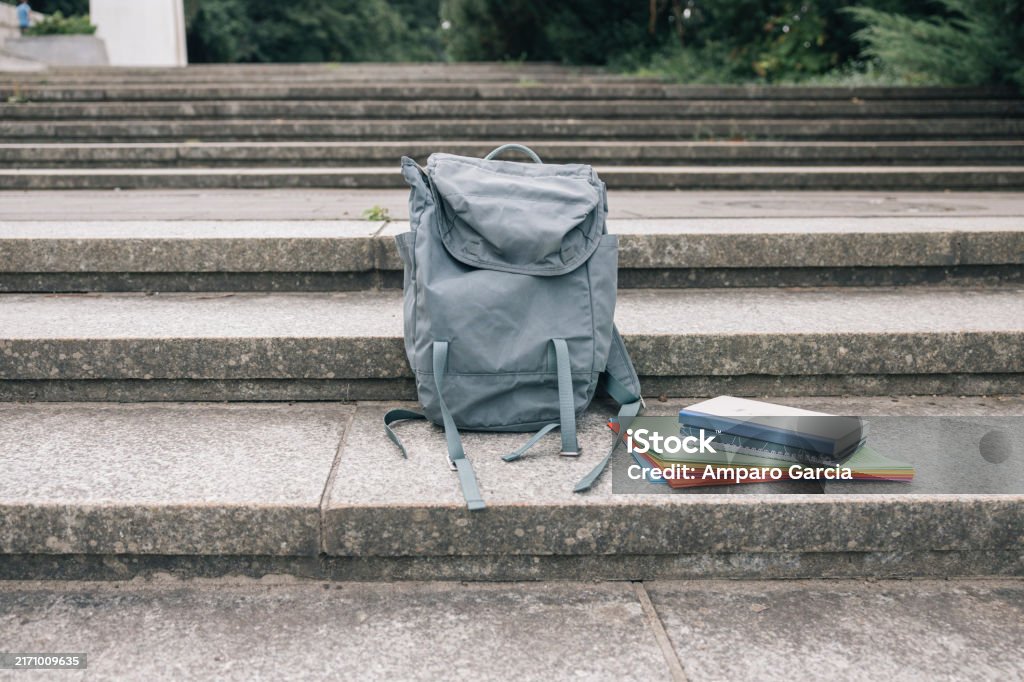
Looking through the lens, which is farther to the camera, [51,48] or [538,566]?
[51,48]

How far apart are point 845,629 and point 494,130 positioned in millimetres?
5391

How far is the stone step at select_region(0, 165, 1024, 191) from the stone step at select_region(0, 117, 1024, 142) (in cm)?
152

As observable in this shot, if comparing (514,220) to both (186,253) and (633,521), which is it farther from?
(186,253)

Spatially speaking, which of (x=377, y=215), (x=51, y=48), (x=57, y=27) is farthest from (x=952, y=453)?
(x=57, y=27)

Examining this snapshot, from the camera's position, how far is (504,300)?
2.10 metres

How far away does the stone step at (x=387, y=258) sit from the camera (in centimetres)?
293

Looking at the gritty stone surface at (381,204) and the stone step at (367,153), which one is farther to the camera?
the stone step at (367,153)

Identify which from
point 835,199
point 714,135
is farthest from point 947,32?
point 835,199

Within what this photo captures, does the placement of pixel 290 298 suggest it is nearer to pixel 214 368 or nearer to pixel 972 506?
pixel 214 368

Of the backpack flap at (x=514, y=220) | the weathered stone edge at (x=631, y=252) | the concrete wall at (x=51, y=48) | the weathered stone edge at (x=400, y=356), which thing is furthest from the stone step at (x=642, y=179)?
the concrete wall at (x=51, y=48)

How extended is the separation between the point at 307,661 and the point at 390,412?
2.54 ft

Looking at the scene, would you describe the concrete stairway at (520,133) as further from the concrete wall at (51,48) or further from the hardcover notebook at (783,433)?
the concrete wall at (51,48)

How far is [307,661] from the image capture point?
1.56m

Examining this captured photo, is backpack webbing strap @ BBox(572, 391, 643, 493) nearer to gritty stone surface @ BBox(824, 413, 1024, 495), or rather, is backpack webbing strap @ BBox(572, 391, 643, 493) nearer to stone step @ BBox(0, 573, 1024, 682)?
stone step @ BBox(0, 573, 1024, 682)
